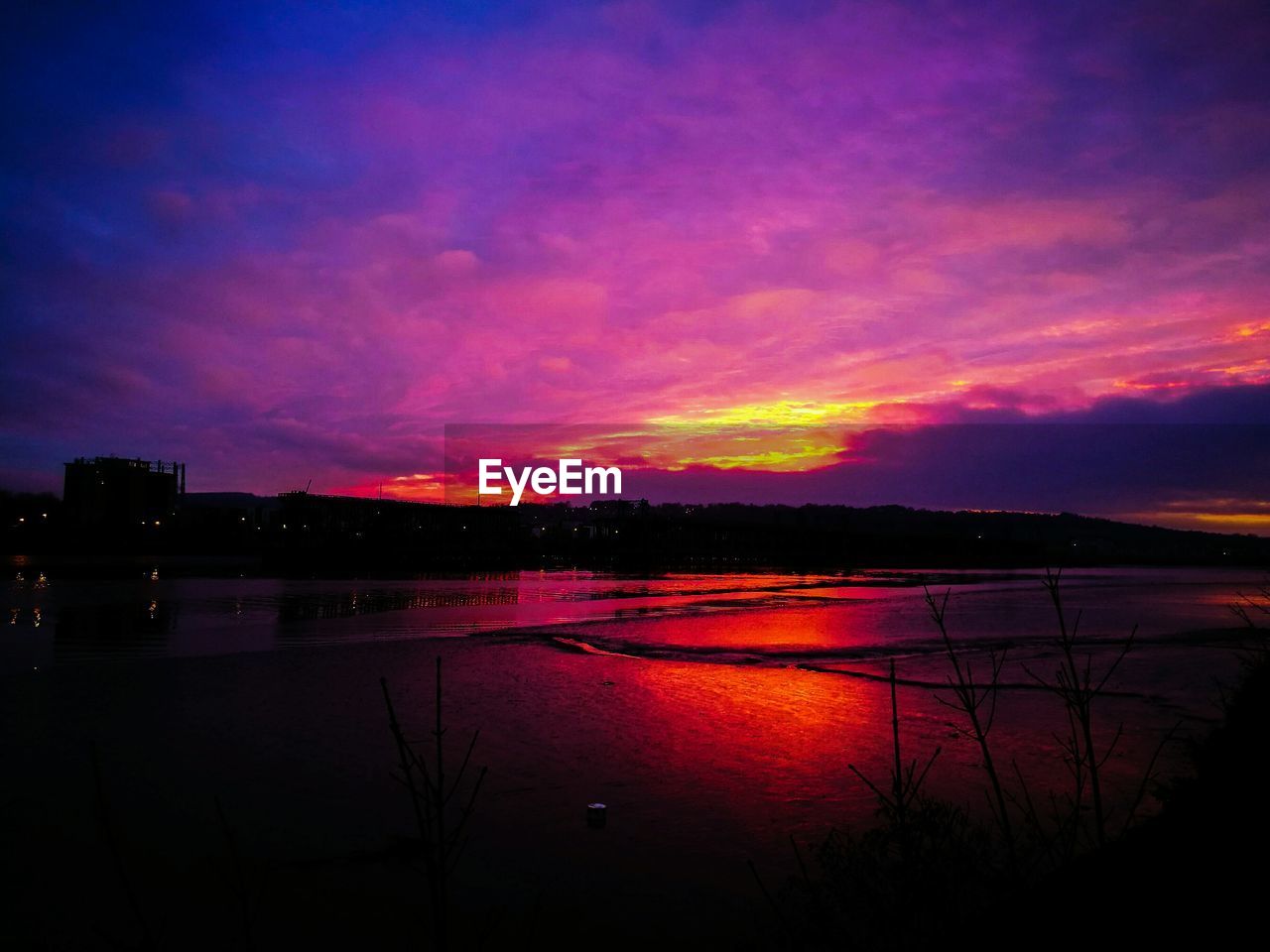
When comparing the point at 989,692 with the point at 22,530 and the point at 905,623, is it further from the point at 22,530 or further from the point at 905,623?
the point at 22,530

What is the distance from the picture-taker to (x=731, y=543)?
163500mm

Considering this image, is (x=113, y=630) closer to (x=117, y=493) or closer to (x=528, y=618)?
(x=528, y=618)

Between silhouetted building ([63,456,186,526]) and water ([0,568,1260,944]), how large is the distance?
91361mm

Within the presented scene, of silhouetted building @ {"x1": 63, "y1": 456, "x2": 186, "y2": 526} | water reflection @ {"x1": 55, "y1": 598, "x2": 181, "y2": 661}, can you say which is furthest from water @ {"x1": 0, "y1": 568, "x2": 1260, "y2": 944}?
silhouetted building @ {"x1": 63, "y1": 456, "x2": 186, "y2": 526}

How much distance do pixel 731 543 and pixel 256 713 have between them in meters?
155

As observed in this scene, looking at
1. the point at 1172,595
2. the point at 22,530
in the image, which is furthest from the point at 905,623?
the point at 22,530

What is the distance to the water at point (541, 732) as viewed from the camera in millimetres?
6168

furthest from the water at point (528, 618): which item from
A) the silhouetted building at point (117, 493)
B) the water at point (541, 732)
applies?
the silhouetted building at point (117, 493)

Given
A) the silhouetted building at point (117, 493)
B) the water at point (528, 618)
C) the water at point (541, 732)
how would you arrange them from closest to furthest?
the water at point (541, 732) < the water at point (528, 618) < the silhouetted building at point (117, 493)

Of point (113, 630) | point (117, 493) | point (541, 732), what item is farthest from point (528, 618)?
point (117, 493)

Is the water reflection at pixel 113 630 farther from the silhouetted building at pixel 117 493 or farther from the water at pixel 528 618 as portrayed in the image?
the silhouetted building at pixel 117 493

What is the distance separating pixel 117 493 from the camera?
333 ft

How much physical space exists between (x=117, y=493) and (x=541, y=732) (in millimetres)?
112677

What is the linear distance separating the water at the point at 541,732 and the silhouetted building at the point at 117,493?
Answer: 300 feet
